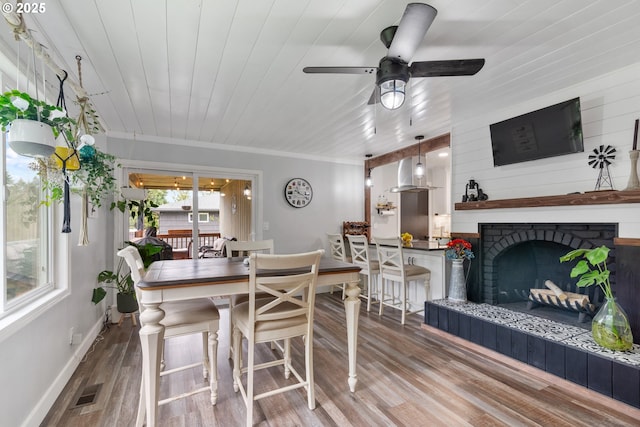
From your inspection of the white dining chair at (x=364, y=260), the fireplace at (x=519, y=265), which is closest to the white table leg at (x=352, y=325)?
the white dining chair at (x=364, y=260)

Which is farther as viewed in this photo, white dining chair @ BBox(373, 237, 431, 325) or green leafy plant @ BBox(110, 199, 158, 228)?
green leafy plant @ BBox(110, 199, 158, 228)

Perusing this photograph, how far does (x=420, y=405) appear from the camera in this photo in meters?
1.98

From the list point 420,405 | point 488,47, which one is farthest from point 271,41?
point 420,405

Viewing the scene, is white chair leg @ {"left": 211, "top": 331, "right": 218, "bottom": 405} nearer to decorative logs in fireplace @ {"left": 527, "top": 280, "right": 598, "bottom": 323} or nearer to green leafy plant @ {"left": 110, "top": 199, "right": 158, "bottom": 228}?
green leafy plant @ {"left": 110, "top": 199, "right": 158, "bottom": 228}

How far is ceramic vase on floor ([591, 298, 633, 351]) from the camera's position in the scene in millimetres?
2090

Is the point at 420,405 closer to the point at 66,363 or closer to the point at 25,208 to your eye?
the point at 66,363

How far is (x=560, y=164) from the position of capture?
2754 mm

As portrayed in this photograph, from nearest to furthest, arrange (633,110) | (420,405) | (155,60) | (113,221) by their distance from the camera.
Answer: (420,405), (155,60), (633,110), (113,221)

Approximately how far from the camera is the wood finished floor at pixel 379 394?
1.84 metres

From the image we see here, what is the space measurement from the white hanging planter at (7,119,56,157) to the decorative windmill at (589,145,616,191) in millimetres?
3684

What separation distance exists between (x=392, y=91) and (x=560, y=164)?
2030 mm

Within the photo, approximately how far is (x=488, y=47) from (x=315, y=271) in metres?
1.89

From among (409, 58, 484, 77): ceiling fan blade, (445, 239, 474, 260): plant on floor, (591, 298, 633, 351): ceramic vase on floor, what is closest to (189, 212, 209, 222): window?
(445, 239, 474, 260): plant on floor

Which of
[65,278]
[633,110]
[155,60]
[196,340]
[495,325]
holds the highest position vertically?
[155,60]
